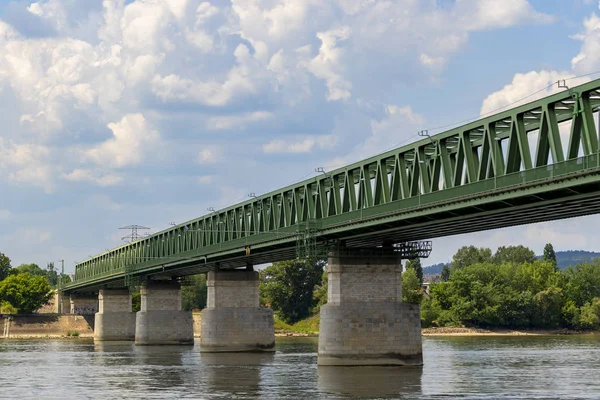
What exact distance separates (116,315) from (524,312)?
233ft

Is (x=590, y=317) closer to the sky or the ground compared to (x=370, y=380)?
closer to the sky

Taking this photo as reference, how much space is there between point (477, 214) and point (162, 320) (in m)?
81.6

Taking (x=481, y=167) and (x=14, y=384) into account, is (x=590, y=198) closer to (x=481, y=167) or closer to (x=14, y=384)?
(x=481, y=167)

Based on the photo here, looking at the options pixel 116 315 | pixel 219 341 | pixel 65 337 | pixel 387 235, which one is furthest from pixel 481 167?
pixel 65 337

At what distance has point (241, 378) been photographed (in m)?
73.9

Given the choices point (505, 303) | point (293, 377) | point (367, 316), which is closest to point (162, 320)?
point (367, 316)

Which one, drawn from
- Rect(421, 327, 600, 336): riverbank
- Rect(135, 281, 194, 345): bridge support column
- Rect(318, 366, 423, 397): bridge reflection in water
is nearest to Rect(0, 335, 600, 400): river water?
Rect(318, 366, 423, 397): bridge reflection in water

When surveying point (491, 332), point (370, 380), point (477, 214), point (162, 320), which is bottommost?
point (370, 380)

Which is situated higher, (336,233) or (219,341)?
(336,233)

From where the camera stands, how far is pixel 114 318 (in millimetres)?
172125

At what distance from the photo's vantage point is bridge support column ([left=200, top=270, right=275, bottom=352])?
10812 centimetres

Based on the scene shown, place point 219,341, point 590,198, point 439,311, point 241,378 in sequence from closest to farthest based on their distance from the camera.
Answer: point 590,198, point 241,378, point 219,341, point 439,311

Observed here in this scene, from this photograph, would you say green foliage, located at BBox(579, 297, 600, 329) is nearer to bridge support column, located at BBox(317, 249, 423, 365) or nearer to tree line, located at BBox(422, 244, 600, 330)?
tree line, located at BBox(422, 244, 600, 330)

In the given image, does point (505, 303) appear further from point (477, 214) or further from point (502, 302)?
point (477, 214)
